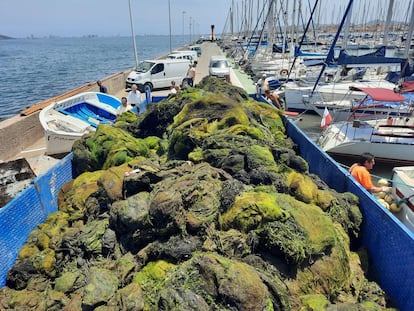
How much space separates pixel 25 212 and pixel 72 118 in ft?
16.9

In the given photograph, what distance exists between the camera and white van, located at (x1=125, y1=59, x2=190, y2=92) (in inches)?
694

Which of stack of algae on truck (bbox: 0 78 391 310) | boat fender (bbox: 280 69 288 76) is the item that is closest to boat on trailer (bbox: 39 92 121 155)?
stack of algae on truck (bbox: 0 78 391 310)

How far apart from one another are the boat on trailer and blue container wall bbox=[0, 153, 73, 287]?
8.02 ft

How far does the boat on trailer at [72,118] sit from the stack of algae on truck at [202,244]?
11.1 ft

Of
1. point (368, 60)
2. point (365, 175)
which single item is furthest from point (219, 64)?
point (365, 175)

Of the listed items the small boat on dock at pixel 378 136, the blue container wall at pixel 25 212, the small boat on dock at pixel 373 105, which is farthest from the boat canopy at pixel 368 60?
the blue container wall at pixel 25 212

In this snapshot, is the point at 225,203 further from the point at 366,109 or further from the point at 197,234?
the point at 366,109

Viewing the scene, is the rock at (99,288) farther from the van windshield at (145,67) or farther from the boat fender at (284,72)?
the boat fender at (284,72)

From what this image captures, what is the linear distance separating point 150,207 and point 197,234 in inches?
21.7

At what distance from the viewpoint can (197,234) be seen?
123 inches

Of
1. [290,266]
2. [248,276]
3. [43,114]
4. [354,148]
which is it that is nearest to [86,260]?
[248,276]

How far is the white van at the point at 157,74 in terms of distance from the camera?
57.8 ft

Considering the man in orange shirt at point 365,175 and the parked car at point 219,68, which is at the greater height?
the parked car at point 219,68

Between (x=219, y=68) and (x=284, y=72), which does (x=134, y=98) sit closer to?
(x=219, y=68)
